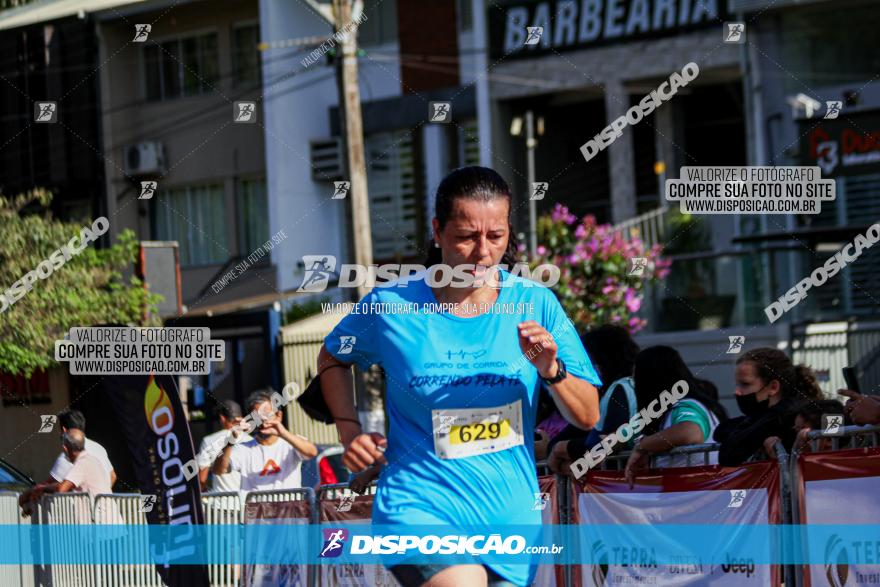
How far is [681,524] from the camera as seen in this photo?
7.14 metres

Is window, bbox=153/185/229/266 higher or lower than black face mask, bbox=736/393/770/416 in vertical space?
higher

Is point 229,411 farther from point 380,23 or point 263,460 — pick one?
point 380,23

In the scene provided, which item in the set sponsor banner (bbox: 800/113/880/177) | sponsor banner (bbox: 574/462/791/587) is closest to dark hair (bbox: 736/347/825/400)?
sponsor banner (bbox: 574/462/791/587)

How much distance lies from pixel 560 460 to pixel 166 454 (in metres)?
2.61

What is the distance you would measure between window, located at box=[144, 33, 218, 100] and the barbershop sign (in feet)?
20.9

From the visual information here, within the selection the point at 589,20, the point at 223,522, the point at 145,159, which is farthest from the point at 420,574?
the point at 145,159

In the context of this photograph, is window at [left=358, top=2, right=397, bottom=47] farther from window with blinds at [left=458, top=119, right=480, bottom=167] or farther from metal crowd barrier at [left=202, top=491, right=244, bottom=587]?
metal crowd barrier at [left=202, top=491, right=244, bottom=587]

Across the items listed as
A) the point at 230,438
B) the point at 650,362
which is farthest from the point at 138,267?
the point at 650,362

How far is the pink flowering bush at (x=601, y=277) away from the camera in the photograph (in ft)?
56.3

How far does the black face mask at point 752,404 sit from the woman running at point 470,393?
3483 millimetres

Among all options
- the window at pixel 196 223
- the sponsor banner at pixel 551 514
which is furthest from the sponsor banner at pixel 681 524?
the window at pixel 196 223

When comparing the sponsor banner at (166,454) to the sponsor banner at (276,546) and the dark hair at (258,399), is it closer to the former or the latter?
the sponsor banner at (276,546)

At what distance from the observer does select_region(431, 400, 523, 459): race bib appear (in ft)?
13.2

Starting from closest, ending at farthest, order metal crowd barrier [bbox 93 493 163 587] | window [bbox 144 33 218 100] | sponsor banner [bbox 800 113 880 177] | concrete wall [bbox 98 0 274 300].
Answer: metal crowd barrier [bbox 93 493 163 587] → sponsor banner [bbox 800 113 880 177] → concrete wall [bbox 98 0 274 300] → window [bbox 144 33 218 100]
